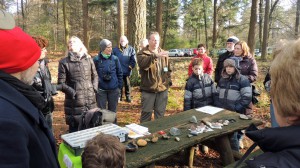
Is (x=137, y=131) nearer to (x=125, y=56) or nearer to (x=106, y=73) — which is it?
(x=106, y=73)

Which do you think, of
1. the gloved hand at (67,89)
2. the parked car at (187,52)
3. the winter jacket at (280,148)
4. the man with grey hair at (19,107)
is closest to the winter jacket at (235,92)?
the gloved hand at (67,89)

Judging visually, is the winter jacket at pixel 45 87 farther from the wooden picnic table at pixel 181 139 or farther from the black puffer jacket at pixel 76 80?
the wooden picnic table at pixel 181 139

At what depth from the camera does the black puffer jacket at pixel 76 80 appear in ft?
13.5

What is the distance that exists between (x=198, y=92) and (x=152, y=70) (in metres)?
0.97

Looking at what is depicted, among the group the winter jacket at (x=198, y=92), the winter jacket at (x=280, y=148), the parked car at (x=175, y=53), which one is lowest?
the winter jacket at (x=198, y=92)

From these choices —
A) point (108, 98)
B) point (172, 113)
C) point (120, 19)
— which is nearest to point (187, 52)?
point (120, 19)

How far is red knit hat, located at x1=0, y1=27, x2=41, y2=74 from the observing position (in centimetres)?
110

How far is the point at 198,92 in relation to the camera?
4.27m

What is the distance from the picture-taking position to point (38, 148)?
116 centimetres

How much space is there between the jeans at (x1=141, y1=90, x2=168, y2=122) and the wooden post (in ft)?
5.03

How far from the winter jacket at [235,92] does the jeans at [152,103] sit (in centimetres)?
112

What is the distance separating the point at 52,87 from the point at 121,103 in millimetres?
3663

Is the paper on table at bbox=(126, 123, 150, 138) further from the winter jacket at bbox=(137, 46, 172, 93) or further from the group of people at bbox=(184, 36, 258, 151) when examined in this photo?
the winter jacket at bbox=(137, 46, 172, 93)

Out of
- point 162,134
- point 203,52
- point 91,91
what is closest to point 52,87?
point 91,91
